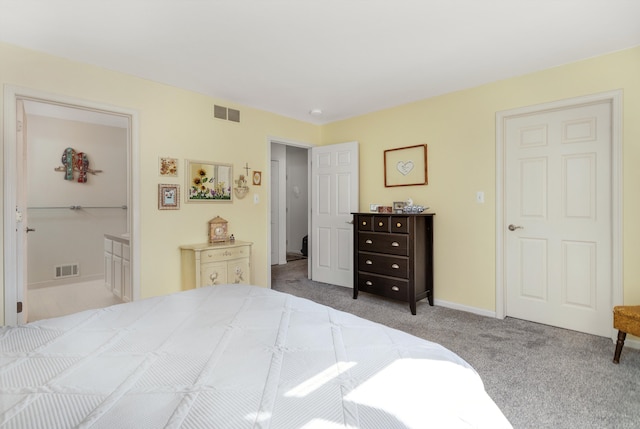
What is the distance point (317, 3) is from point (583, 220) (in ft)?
9.36

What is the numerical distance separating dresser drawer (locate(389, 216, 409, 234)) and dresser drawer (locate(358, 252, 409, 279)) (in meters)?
0.30

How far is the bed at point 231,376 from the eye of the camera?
735mm

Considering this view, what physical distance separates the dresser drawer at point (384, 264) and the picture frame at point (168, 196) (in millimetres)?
2166

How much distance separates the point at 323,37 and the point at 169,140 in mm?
1933

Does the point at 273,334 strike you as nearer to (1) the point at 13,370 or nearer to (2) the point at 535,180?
(1) the point at 13,370

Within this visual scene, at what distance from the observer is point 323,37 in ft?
7.54

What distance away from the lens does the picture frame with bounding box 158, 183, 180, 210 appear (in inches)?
124

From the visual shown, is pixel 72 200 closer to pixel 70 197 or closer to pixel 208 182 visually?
pixel 70 197

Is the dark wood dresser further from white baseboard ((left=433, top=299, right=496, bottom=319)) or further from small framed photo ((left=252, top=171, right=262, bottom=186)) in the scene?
small framed photo ((left=252, top=171, right=262, bottom=186))

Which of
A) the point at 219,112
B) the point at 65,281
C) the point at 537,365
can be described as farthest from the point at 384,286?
the point at 65,281

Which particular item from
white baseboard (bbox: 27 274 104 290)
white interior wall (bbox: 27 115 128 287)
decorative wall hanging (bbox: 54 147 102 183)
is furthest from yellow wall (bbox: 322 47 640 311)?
white baseboard (bbox: 27 274 104 290)

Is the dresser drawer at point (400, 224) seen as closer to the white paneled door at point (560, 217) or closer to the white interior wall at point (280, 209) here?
the white paneled door at point (560, 217)

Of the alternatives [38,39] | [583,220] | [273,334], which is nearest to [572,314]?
[583,220]

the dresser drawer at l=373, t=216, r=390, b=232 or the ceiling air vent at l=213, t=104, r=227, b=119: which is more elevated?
the ceiling air vent at l=213, t=104, r=227, b=119
